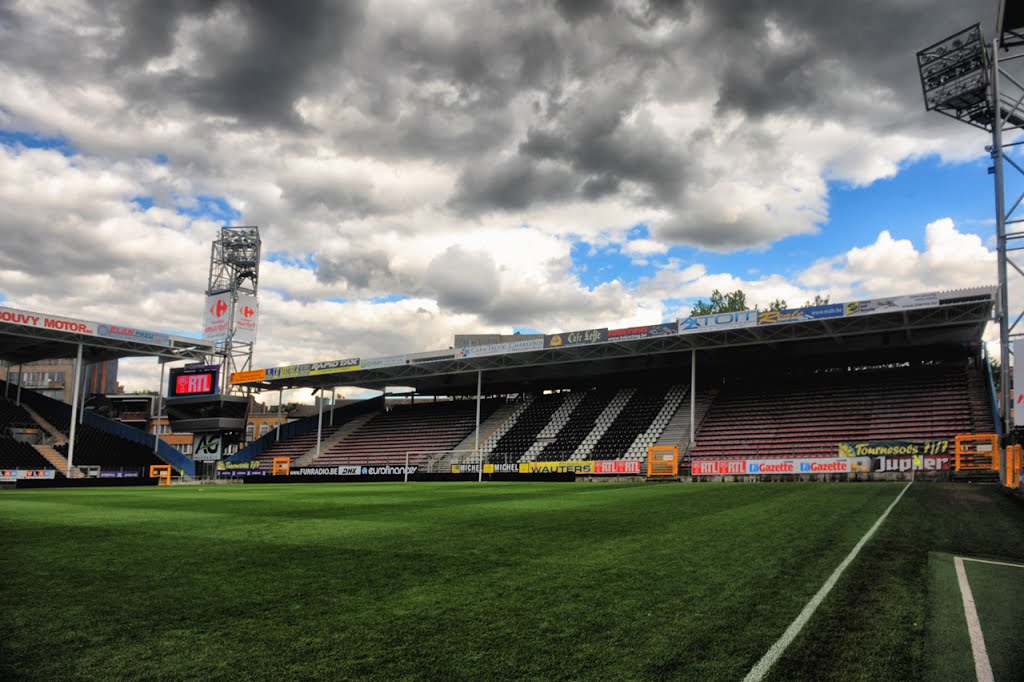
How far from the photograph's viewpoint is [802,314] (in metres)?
32.9

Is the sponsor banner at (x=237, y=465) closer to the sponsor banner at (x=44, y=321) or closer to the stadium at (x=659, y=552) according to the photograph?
the stadium at (x=659, y=552)

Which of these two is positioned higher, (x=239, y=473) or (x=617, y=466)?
(x=617, y=466)

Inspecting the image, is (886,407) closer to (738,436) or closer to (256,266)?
(738,436)

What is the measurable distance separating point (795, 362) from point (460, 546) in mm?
38430

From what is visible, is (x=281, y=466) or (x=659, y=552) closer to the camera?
(x=659, y=552)

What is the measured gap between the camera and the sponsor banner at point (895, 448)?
28.4 m

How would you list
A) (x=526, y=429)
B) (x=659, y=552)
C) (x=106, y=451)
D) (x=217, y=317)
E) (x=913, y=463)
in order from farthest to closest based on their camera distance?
(x=217, y=317) → (x=106, y=451) → (x=526, y=429) → (x=913, y=463) → (x=659, y=552)

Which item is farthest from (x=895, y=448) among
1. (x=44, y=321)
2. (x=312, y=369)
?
(x=44, y=321)

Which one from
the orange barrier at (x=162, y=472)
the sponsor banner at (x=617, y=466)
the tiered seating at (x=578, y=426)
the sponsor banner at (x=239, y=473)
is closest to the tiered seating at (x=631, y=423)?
the tiered seating at (x=578, y=426)

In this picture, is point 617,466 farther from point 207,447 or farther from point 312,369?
point 207,447

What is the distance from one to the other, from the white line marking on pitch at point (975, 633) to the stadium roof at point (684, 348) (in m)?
28.0

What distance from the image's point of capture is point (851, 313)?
31.8 meters

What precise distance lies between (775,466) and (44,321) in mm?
45615

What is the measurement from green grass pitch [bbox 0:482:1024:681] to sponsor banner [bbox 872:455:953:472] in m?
18.3
